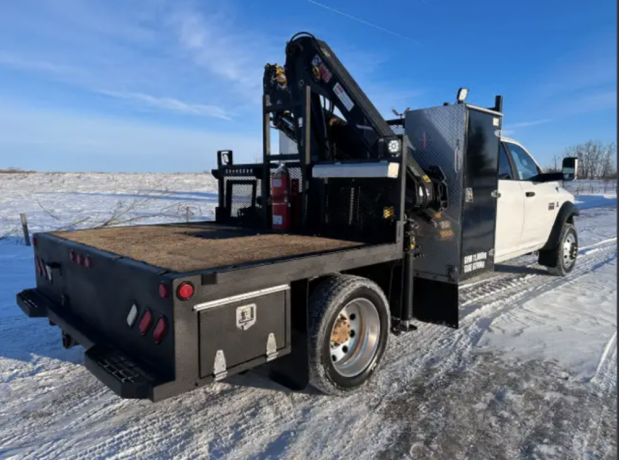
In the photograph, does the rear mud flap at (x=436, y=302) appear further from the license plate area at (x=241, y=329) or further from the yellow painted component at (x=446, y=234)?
the license plate area at (x=241, y=329)

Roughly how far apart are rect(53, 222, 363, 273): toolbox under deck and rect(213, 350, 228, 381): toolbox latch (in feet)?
1.68

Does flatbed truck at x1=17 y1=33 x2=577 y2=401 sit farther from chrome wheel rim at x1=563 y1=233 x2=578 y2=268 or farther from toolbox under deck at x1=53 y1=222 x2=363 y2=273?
chrome wheel rim at x1=563 y1=233 x2=578 y2=268

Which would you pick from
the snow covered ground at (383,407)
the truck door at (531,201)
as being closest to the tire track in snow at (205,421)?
the snow covered ground at (383,407)

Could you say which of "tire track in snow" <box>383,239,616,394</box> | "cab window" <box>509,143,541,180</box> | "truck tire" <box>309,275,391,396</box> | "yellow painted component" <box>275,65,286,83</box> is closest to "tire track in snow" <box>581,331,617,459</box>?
"tire track in snow" <box>383,239,616,394</box>

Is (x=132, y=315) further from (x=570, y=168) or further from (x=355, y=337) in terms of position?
(x=570, y=168)

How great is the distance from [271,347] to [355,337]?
3.28ft

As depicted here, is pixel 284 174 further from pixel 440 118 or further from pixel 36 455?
pixel 36 455

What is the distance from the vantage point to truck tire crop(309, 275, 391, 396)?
306 cm

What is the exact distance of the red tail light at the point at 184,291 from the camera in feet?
7.43

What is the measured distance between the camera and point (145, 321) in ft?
8.34

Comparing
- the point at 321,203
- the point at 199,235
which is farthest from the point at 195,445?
the point at 321,203

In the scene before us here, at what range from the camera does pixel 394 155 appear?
371 centimetres

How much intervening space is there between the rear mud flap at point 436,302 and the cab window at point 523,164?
98.4 inches

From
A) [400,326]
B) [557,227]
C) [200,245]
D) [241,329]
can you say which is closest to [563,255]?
[557,227]
